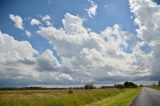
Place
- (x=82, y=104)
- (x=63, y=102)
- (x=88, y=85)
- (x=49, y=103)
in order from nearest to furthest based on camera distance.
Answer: (x=49, y=103)
(x=63, y=102)
(x=82, y=104)
(x=88, y=85)

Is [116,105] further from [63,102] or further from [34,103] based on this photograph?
[34,103]

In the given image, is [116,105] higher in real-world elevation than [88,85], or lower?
lower

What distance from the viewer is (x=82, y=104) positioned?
29.1 meters

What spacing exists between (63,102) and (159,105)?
9160 mm

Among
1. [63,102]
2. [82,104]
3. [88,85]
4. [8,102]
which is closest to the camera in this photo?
[8,102]

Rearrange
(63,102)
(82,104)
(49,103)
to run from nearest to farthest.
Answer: (49,103) → (63,102) → (82,104)

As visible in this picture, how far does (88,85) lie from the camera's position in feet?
479

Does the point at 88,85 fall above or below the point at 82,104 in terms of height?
above

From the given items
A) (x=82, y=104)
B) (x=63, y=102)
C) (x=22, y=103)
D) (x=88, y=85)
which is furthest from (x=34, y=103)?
(x=88, y=85)

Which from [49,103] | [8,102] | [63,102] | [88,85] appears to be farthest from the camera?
[88,85]

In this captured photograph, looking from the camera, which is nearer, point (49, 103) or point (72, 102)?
point (49, 103)

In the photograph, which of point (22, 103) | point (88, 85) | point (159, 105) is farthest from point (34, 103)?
point (88, 85)

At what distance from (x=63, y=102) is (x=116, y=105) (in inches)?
216

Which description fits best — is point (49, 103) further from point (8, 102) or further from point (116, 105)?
point (116, 105)
